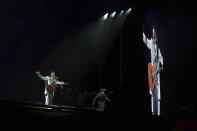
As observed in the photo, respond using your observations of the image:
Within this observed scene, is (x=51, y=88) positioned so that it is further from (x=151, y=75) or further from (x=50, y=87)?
(x=151, y=75)

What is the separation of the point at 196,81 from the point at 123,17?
4933mm

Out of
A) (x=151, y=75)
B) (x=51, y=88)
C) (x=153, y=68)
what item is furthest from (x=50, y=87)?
(x=153, y=68)

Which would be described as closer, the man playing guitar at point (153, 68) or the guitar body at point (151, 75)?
the guitar body at point (151, 75)

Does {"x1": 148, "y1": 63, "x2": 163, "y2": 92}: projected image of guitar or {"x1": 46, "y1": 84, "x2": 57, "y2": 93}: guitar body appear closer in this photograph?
{"x1": 148, "y1": 63, "x2": 163, "y2": 92}: projected image of guitar

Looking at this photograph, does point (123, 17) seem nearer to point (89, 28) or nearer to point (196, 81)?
point (89, 28)

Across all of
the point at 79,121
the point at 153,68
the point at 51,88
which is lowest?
the point at 79,121

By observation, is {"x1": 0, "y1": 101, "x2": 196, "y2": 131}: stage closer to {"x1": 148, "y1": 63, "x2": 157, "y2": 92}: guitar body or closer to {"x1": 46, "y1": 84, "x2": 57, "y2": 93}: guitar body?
{"x1": 148, "y1": 63, "x2": 157, "y2": 92}: guitar body

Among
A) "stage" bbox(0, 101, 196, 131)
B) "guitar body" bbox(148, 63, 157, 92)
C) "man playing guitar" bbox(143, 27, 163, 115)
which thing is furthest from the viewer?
"man playing guitar" bbox(143, 27, 163, 115)

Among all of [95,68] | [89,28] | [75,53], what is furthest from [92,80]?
[89,28]

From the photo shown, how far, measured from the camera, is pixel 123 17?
1517 centimetres

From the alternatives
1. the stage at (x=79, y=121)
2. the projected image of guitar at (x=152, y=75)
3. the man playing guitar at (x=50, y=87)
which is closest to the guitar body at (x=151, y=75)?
the projected image of guitar at (x=152, y=75)

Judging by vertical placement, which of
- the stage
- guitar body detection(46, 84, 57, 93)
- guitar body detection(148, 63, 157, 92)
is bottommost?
the stage

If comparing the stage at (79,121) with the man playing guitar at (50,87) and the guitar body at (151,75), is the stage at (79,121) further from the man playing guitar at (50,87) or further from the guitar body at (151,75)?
the man playing guitar at (50,87)

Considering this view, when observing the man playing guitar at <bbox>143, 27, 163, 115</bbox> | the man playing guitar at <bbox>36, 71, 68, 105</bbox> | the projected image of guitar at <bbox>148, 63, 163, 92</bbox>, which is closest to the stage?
the projected image of guitar at <bbox>148, 63, 163, 92</bbox>
